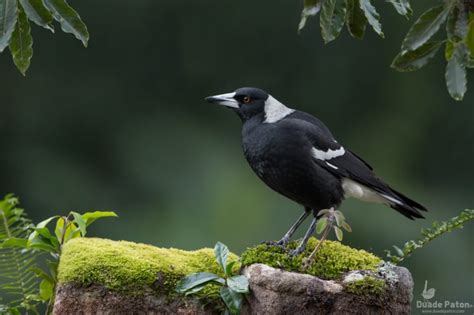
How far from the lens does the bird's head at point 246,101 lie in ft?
18.3

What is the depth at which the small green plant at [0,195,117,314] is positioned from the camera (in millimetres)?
4438

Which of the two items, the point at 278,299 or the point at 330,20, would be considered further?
the point at 278,299

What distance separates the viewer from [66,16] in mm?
3662

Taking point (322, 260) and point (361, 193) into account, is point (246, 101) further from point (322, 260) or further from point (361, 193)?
point (322, 260)

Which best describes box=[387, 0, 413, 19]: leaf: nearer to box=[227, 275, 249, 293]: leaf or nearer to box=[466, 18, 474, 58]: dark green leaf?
box=[466, 18, 474, 58]: dark green leaf

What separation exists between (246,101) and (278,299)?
5.88 ft

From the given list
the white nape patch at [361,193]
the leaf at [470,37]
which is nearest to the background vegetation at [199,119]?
the white nape patch at [361,193]

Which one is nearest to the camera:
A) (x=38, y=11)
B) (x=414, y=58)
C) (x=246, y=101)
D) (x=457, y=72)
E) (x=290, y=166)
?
(x=457, y=72)

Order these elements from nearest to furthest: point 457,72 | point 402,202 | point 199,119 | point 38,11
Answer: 1. point 457,72
2. point 38,11
3. point 402,202
4. point 199,119

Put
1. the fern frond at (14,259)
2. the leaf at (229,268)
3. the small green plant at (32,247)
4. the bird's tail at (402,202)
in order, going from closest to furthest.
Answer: the leaf at (229,268)
the small green plant at (32,247)
the fern frond at (14,259)
the bird's tail at (402,202)

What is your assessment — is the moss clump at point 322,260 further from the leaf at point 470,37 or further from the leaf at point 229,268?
the leaf at point 470,37

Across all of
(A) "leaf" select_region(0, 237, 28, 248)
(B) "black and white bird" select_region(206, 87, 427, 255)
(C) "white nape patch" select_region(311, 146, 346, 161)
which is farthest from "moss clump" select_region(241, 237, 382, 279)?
(A) "leaf" select_region(0, 237, 28, 248)

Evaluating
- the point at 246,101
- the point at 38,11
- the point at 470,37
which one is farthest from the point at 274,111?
the point at 470,37

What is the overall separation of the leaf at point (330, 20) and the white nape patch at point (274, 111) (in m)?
1.83
